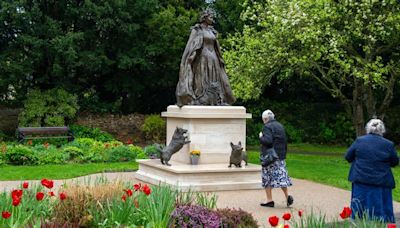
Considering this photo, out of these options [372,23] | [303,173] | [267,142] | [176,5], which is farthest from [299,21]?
[176,5]

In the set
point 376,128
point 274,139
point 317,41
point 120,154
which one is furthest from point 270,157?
point 120,154

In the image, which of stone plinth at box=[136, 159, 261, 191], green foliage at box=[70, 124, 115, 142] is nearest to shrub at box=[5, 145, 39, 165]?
stone plinth at box=[136, 159, 261, 191]

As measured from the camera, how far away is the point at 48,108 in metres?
23.7

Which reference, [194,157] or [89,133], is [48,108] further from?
[194,157]

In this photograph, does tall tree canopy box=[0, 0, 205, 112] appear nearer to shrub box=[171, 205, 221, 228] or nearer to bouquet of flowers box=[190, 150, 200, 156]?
bouquet of flowers box=[190, 150, 200, 156]

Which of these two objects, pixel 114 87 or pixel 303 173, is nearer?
pixel 303 173

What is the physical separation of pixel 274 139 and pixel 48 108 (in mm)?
16410

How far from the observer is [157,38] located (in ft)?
84.6

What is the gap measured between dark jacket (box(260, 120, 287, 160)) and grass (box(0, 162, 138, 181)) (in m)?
5.62

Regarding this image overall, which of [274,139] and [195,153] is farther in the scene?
[195,153]

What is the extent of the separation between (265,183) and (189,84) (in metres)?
4.25

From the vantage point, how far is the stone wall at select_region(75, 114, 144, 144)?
84.9 ft

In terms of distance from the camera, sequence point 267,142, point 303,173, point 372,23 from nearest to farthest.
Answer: point 267,142
point 303,173
point 372,23

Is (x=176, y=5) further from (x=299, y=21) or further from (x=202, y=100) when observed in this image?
(x=202, y=100)
